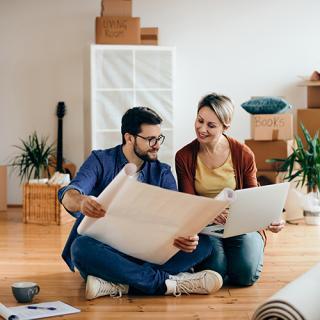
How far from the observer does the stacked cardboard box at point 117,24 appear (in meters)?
6.67

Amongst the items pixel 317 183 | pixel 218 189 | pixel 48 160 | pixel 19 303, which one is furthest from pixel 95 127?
pixel 19 303

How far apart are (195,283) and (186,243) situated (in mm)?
341

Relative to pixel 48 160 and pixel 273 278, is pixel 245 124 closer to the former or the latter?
pixel 48 160

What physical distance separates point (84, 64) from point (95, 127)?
0.73 meters

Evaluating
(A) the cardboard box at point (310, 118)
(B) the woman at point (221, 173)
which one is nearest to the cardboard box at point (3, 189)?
(A) the cardboard box at point (310, 118)

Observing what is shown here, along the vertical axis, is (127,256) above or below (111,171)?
below

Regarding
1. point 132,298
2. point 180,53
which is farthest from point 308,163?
point 132,298

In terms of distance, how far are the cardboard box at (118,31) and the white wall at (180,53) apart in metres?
0.54

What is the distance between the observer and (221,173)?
392cm

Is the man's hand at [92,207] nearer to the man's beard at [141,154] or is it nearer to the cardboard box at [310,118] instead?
the man's beard at [141,154]

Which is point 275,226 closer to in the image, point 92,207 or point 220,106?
point 220,106

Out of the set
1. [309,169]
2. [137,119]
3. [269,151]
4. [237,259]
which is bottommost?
[237,259]

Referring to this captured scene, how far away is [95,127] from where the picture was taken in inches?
267

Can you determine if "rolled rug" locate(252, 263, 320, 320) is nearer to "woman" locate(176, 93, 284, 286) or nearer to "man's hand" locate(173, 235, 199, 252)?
"man's hand" locate(173, 235, 199, 252)
